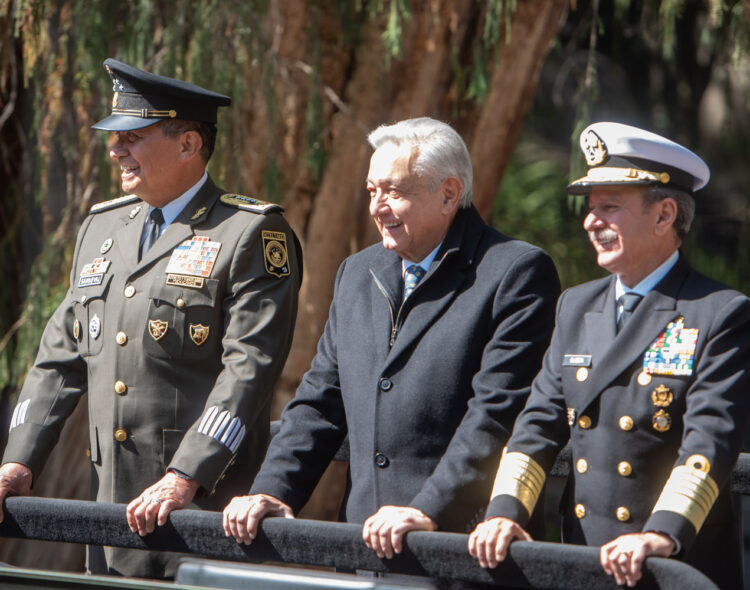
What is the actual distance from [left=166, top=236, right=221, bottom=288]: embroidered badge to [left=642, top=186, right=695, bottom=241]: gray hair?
1.12 metres

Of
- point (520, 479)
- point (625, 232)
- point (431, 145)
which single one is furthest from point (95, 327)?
point (625, 232)

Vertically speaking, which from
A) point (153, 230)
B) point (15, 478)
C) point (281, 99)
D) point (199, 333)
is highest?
point (281, 99)

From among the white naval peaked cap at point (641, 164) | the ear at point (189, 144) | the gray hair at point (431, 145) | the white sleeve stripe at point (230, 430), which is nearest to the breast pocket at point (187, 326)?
the white sleeve stripe at point (230, 430)

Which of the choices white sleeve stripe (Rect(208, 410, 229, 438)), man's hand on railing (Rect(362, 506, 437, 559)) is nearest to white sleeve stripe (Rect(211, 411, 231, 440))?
white sleeve stripe (Rect(208, 410, 229, 438))

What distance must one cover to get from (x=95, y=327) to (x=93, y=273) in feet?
0.56

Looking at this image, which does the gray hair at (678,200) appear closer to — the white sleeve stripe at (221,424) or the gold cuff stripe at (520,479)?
the gold cuff stripe at (520,479)

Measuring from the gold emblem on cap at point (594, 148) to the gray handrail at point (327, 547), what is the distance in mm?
979

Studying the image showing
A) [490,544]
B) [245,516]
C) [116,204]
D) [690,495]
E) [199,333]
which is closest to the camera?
[490,544]

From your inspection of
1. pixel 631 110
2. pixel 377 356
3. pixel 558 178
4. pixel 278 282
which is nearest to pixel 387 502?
pixel 377 356

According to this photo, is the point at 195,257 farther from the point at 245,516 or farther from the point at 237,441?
the point at 245,516

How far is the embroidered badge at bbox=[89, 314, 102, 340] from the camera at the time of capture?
3134 mm

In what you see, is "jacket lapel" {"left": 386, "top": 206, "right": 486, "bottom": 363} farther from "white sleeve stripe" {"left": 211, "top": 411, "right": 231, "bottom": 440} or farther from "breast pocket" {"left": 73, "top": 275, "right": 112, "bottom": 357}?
"breast pocket" {"left": 73, "top": 275, "right": 112, "bottom": 357}

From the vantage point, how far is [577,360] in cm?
256

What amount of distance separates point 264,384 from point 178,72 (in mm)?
2341
